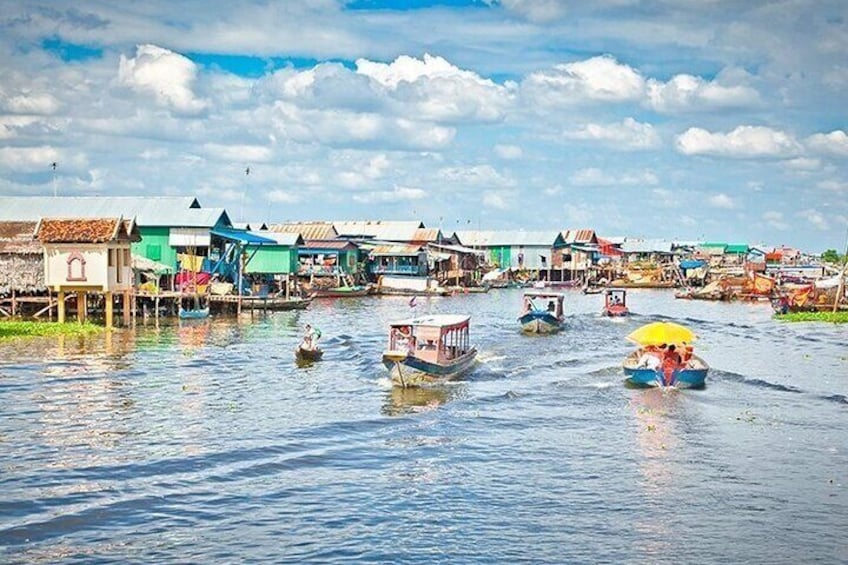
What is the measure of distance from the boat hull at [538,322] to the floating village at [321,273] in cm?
6

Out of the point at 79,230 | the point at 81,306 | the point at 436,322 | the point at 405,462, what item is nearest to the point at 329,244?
the point at 81,306

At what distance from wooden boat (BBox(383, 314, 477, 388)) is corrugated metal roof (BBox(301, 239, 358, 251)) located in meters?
43.6

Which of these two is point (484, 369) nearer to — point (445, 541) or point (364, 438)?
point (364, 438)

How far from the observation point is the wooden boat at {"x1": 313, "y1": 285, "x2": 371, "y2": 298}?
230 feet

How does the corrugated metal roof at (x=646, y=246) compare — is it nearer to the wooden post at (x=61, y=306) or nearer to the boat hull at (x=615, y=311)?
the boat hull at (x=615, y=311)

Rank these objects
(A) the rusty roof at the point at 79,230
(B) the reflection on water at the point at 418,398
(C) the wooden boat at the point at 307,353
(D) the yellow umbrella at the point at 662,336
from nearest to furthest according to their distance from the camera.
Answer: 1. (B) the reflection on water at the point at 418,398
2. (D) the yellow umbrella at the point at 662,336
3. (C) the wooden boat at the point at 307,353
4. (A) the rusty roof at the point at 79,230

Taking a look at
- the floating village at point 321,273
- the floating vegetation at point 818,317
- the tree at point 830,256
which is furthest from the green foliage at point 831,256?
the floating vegetation at point 818,317

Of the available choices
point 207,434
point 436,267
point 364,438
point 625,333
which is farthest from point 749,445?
point 436,267

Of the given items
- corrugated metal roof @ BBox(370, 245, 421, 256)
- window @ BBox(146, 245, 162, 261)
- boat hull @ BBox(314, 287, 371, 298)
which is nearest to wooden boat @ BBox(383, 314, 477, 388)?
window @ BBox(146, 245, 162, 261)

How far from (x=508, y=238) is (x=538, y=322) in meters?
57.0

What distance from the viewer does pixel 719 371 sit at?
32281mm

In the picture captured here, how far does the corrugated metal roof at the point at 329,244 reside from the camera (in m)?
74.4

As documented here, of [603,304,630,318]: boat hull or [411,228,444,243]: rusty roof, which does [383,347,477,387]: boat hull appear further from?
[411,228,444,243]: rusty roof

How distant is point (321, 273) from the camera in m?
73.9
